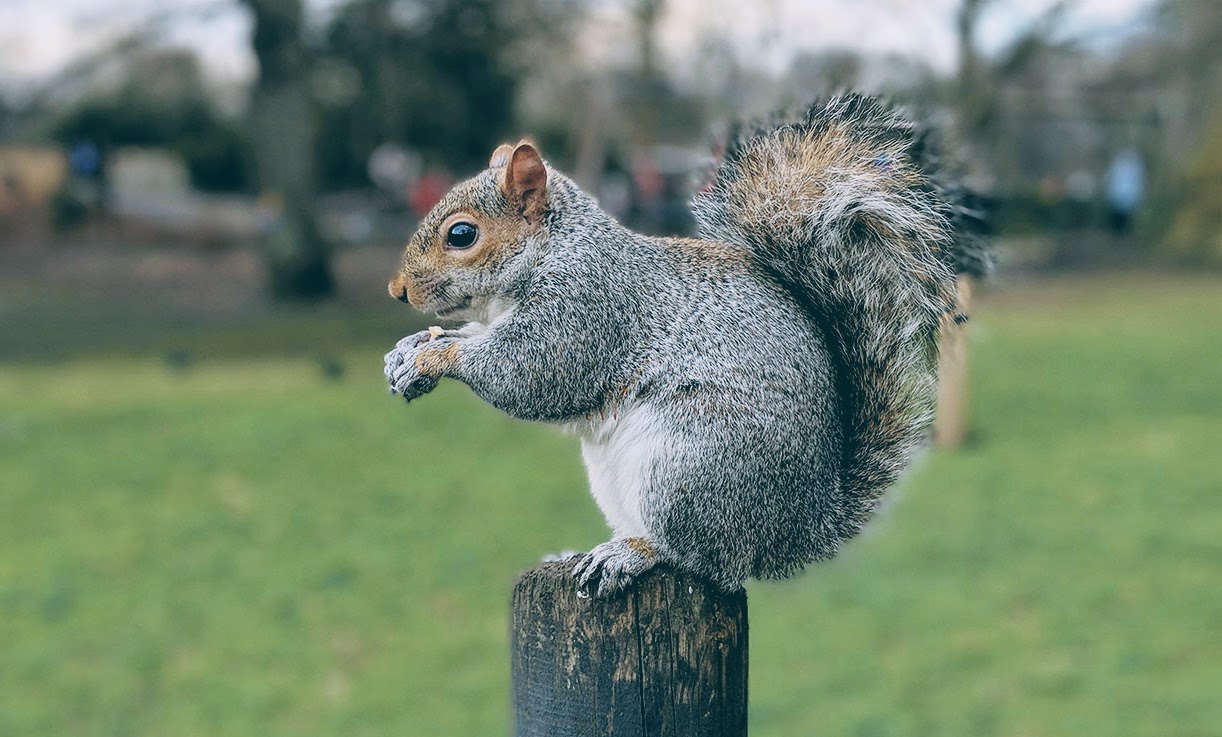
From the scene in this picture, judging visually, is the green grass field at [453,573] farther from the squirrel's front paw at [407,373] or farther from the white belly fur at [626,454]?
the squirrel's front paw at [407,373]

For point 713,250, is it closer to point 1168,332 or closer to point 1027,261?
point 1168,332

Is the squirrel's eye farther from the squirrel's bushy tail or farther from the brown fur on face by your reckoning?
the squirrel's bushy tail

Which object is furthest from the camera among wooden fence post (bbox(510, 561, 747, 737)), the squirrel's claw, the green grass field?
the green grass field

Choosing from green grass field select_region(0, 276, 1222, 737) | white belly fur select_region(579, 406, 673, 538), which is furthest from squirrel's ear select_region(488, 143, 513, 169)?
green grass field select_region(0, 276, 1222, 737)

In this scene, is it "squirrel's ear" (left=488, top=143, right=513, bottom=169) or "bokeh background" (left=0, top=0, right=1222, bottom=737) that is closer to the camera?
"squirrel's ear" (left=488, top=143, right=513, bottom=169)

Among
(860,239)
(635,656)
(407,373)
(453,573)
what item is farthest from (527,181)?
(453,573)

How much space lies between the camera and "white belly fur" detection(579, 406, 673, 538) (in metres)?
1.20

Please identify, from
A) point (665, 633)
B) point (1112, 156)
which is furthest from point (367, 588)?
point (1112, 156)

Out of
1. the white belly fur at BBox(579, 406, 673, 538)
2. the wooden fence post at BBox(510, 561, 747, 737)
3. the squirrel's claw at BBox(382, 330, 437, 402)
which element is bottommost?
the wooden fence post at BBox(510, 561, 747, 737)

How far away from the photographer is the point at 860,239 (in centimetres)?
125

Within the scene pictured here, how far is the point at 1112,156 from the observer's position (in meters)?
23.2

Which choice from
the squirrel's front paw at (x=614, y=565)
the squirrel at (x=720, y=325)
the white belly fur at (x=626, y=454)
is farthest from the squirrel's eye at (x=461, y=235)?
the squirrel's front paw at (x=614, y=565)

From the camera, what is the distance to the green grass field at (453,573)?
393 centimetres

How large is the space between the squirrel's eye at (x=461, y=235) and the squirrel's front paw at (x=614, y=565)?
0.32 m
